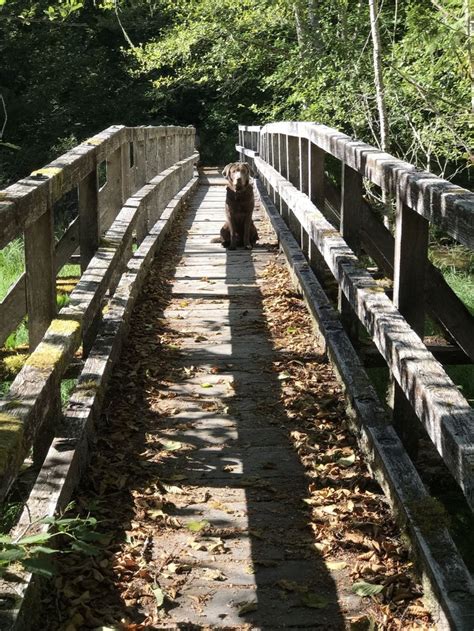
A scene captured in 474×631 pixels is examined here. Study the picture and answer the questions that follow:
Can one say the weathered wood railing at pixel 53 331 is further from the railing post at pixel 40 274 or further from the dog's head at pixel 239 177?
the dog's head at pixel 239 177

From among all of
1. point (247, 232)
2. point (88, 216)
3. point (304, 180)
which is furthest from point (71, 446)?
point (247, 232)

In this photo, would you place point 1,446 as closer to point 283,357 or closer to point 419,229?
point 419,229

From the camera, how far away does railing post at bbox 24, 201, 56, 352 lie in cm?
391

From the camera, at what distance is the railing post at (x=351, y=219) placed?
5.69m

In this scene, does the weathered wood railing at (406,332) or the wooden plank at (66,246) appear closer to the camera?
the weathered wood railing at (406,332)

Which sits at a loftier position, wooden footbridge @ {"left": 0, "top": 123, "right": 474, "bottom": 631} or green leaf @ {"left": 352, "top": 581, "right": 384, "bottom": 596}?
wooden footbridge @ {"left": 0, "top": 123, "right": 474, "bottom": 631}

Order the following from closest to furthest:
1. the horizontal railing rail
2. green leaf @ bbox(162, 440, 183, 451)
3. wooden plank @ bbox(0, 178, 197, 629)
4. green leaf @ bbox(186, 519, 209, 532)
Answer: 1. wooden plank @ bbox(0, 178, 197, 629)
2. the horizontal railing rail
3. green leaf @ bbox(186, 519, 209, 532)
4. green leaf @ bbox(162, 440, 183, 451)

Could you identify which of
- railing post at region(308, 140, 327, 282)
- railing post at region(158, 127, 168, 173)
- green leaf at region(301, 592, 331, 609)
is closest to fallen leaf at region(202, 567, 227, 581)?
green leaf at region(301, 592, 331, 609)

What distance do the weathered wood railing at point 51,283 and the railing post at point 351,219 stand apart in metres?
1.37

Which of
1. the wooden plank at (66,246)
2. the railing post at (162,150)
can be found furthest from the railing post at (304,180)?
the railing post at (162,150)

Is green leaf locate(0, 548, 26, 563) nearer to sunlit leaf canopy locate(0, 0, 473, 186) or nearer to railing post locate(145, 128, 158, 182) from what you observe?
sunlit leaf canopy locate(0, 0, 473, 186)

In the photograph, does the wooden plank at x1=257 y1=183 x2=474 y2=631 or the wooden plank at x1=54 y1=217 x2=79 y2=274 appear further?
the wooden plank at x1=54 y1=217 x2=79 y2=274

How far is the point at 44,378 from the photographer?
3.46 m

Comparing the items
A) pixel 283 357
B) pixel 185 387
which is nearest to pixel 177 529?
pixel 185 387
